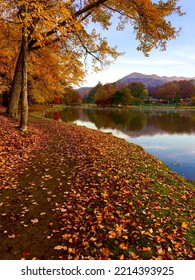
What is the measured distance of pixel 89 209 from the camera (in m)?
7.27

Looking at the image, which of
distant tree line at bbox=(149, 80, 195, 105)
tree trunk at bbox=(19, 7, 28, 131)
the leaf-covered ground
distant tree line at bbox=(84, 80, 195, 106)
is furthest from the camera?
distant tree line at bbox=(149, 80, 195, 105)

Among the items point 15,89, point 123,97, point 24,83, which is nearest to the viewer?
point 24,83

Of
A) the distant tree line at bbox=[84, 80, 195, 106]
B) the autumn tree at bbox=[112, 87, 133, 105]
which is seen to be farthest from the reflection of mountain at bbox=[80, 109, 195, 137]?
the distant tree line at bbox=[84, 80, 195, 106]

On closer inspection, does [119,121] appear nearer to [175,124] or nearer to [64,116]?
[175,124]

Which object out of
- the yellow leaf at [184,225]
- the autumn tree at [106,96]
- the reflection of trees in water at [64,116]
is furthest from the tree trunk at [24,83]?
the autumn tree at [106,96]

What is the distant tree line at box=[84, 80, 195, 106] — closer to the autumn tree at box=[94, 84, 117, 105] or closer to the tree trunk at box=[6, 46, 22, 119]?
the autumn tree at box=[94, 84, 117, 105]

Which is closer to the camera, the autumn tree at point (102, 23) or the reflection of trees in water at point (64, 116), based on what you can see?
the autumn tree at point (102, 23)

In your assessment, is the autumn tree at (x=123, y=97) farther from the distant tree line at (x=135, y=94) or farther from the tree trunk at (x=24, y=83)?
the tree trunk at (x=24, y=83)

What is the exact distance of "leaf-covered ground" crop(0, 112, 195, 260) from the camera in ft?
18.7

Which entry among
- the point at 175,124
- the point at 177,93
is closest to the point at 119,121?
the point at 175,124

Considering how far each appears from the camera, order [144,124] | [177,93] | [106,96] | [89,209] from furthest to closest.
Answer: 1. [177,93]
2. [106,96]
3. [144,124]
4. [89,209]

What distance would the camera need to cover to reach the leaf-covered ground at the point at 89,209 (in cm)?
570

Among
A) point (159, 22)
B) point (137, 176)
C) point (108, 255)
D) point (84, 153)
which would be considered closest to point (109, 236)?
point (108, 255)

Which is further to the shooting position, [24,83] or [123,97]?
[123,97]
